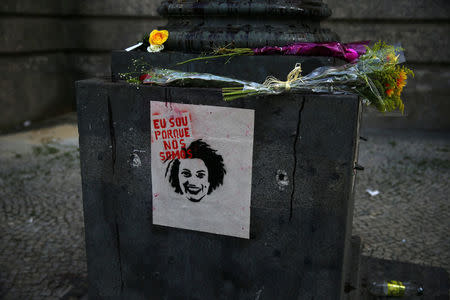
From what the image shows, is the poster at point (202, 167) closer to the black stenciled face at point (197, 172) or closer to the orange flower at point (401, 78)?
the black stenciled face at point (197, 172)

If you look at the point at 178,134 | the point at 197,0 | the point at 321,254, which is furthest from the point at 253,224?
the point at 197,0

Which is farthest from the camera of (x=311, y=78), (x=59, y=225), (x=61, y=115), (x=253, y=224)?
(x=61, y=115)

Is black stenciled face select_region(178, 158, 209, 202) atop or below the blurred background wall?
below

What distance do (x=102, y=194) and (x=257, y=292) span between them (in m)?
0.96

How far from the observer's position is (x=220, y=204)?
83.8 inches

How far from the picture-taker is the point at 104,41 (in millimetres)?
8797

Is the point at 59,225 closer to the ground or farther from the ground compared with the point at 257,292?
closer to the ground

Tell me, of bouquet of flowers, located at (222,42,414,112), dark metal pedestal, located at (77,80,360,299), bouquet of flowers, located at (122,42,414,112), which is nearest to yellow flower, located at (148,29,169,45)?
bouquet of flowers, located at (122,42,414,112)

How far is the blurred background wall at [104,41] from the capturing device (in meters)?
7.39

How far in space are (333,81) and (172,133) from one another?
0.80m

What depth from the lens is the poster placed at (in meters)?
2.02

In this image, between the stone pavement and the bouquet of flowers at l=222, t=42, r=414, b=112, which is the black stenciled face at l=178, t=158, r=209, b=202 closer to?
the bouquet of flowers at l=222, t=42, r=414, b=112

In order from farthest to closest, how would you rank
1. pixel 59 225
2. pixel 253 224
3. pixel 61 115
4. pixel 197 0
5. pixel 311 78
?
pixel 61 115, pixel 59 225, pixel 197 0, pixel 253 224, pixel 311 78

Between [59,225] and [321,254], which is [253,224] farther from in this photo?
[59,225]
